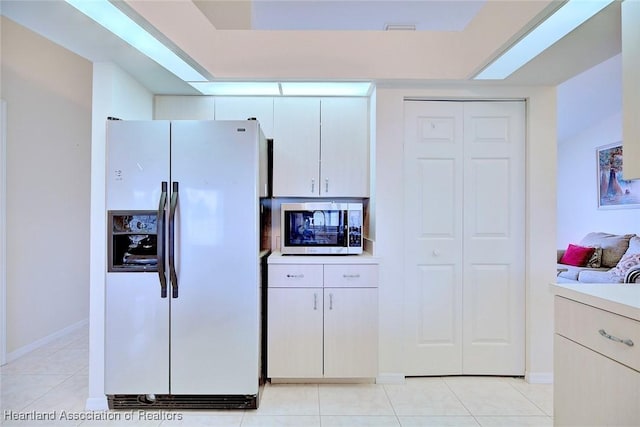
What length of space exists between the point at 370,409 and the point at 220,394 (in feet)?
3.13

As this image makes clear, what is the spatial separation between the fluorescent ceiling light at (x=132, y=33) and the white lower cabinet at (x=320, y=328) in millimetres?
1500

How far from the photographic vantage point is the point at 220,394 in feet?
6.54

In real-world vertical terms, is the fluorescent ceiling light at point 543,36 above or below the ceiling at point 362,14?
below

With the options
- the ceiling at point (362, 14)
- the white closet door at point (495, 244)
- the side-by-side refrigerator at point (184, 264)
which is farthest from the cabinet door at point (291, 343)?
the ceiling at point (362, 14)

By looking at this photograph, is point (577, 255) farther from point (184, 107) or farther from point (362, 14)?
point (184, 107)

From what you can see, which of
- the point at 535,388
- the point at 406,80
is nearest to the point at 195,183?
the point at 406,80

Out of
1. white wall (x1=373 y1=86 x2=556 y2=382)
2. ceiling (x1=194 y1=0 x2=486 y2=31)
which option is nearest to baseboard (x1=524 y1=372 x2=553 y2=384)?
white wall (x1=373 y1=86 x2=556 y2=382)

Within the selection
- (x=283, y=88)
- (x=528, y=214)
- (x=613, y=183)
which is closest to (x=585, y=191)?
(x=613, y=183)

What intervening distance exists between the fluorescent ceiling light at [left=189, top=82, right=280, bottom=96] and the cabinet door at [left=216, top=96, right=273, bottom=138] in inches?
2.1

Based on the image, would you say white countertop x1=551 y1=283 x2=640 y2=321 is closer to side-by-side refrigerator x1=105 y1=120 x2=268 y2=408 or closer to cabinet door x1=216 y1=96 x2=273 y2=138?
side-by-side refrigerator x1=105 y1=120 x2=268 y2=408

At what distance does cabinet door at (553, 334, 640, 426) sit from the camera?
1107 mm

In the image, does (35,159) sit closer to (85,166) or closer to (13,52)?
(85,166)

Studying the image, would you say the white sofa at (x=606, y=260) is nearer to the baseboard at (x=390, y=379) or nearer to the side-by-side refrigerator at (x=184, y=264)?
the baseboard at (x=390, y=379)

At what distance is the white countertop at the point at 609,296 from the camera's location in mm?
1095
